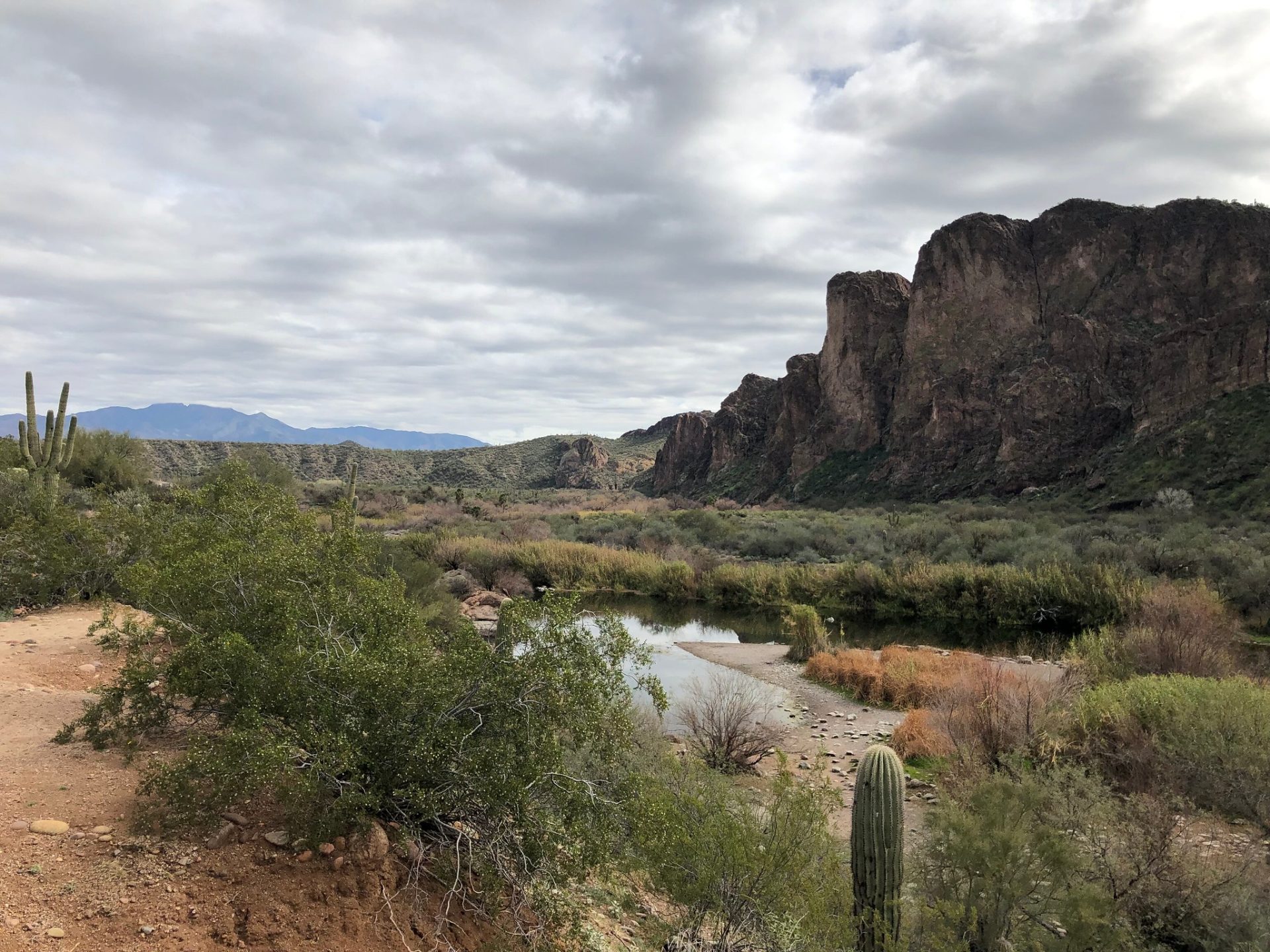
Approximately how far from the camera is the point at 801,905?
15.2ft

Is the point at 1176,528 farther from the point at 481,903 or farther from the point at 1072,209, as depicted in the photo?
the point at 1072,209

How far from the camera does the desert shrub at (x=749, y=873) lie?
14.5 ft

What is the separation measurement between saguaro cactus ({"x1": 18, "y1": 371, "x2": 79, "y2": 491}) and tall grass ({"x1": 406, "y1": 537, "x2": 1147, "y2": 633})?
468 inches

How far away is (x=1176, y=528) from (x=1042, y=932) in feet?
88.2

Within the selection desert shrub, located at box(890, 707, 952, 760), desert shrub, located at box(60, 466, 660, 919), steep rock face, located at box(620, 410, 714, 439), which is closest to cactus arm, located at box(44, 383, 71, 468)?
desert shrub, located at box(60, 466, 660, 919)

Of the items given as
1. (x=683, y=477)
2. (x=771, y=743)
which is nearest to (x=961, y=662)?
(x=771, y=743)

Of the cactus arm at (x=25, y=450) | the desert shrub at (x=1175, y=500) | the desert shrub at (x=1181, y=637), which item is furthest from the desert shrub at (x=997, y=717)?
the desert shrub at (x=1175, y=500)

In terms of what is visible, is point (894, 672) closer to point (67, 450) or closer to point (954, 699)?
point (954, 699)

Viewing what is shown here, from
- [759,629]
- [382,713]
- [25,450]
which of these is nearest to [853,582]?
[759,629]

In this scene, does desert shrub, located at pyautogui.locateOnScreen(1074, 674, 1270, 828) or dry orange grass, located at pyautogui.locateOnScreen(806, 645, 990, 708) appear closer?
desert shrub, located at pyautogui.locateOnScreen(1074, 674, 1270, 828)

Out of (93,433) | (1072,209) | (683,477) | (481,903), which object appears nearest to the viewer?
(481,903)

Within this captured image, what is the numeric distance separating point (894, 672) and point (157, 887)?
12.6 meters

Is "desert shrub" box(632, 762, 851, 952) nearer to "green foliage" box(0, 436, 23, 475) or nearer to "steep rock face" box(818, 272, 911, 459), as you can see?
"green foliage" box(0, 436, 23, 475)

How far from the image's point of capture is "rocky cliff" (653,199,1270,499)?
4834 cm
